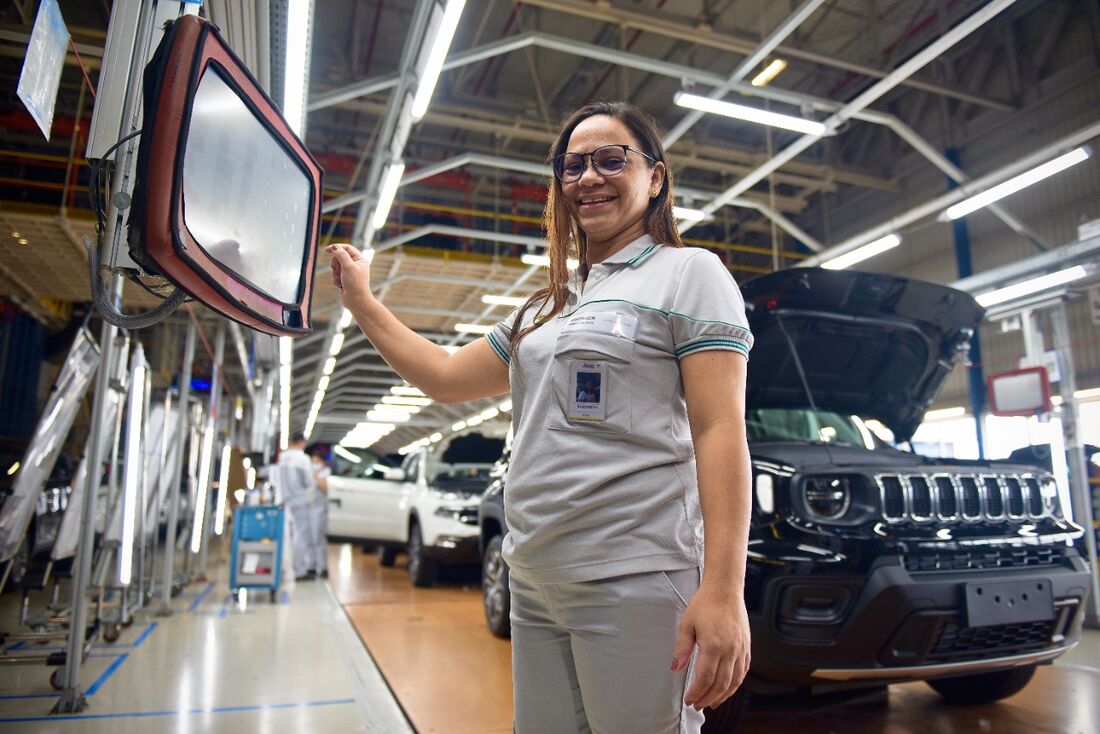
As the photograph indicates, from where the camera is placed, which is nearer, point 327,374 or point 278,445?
point 327,374

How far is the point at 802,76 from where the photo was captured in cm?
1070

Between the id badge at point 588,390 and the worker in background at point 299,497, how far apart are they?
25.8 feet

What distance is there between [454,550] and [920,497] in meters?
5.31

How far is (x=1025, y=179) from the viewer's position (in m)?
6.62

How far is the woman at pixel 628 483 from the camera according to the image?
104 centimetres

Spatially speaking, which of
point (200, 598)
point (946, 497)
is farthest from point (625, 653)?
point (200, 598)

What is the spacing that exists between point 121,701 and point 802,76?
1089 cm

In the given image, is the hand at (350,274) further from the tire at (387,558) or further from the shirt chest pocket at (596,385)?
the tire at (387,558)

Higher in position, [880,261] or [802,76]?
[802,76]

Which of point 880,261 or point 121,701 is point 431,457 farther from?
point 880,261

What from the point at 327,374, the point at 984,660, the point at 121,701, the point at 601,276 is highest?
the point at 327,374

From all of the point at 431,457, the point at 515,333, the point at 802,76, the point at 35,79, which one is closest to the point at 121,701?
the point at 35,79

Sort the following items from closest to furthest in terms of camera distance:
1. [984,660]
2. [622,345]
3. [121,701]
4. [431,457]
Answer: [622,345] → [984,660] → [121,701] → [431,457]

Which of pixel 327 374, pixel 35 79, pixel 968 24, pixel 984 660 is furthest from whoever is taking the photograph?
pixel 327 374
